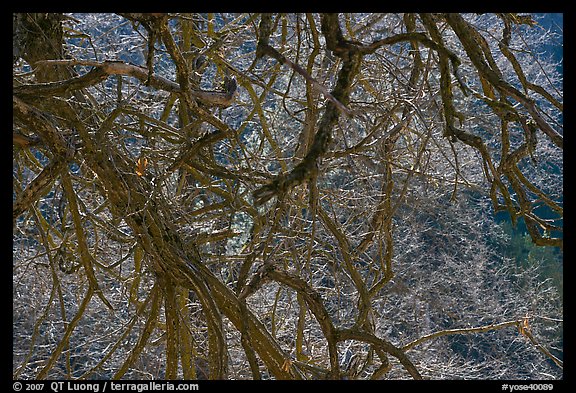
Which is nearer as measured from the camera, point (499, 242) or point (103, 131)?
point (103, 131)

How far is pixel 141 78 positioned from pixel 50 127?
10.2 inches

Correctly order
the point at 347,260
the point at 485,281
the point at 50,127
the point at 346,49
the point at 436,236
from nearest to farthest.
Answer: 1. the point at 346,49
2. the point at 50,127
3. the point at 347,260
4. the point at 436,236
5. the point at 485,281

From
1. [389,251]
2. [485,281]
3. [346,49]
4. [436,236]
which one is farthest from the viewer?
[485,281]

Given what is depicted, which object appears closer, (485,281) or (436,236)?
(436,236)

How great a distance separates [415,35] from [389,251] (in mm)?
1504

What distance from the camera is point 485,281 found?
8797 mm

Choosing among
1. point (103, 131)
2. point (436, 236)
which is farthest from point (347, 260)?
point (436, 236)

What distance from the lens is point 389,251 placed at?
2684 mm
